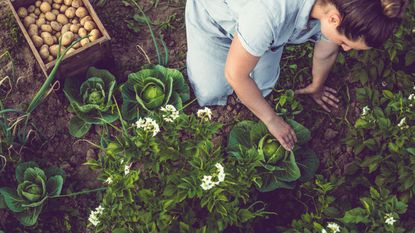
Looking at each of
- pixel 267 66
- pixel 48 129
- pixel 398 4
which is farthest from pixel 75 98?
pixel 398 4

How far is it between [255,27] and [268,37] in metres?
0.07

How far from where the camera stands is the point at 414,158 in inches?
77.5

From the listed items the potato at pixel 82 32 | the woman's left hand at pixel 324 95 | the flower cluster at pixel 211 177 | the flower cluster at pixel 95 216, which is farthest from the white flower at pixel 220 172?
the potato at pixel 82 32

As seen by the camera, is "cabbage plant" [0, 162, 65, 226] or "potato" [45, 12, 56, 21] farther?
"potato" [45, 12, 56, 21]

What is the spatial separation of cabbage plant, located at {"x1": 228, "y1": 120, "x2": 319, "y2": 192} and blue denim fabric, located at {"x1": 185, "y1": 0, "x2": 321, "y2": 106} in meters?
0.25

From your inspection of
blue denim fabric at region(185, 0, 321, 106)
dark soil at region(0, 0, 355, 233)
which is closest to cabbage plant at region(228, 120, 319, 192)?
dark soil at region(0, 0, 355, 233)

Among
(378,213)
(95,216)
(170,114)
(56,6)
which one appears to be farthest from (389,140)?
(56,6)

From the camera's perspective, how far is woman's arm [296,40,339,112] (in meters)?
2.17

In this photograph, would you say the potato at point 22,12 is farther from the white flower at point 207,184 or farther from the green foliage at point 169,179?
the white flower at point 207,184

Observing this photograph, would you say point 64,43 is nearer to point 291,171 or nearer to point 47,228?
point 47,228

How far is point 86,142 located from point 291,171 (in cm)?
104

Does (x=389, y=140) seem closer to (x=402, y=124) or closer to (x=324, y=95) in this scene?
(x=402, y=124)

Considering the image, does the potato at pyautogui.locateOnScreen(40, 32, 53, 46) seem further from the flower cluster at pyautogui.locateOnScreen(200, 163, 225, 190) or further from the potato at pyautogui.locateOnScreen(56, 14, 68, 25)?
the flower cluster at pyautogui.locateOnScreen(200, 163, 225, 190)

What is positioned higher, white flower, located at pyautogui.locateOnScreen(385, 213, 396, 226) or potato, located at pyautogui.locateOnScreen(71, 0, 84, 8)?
potato, located at pyautogui.locateOnScreen(71, 0, 84, 8)
